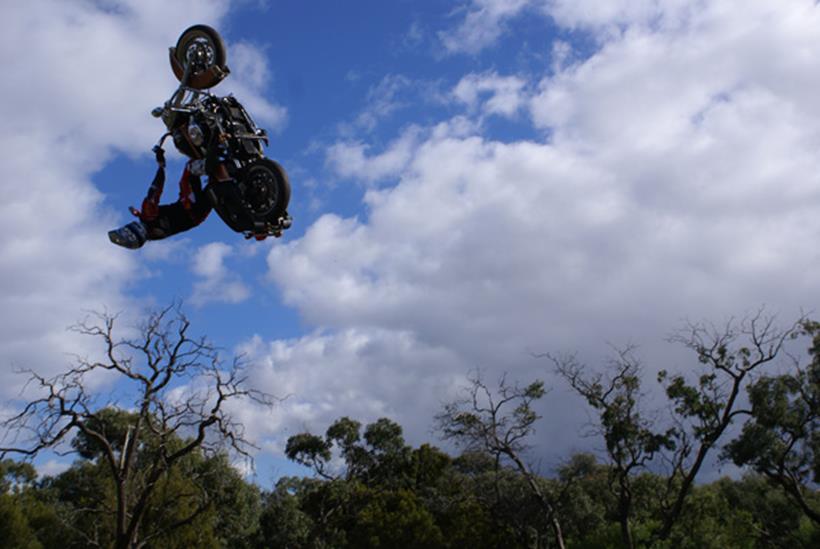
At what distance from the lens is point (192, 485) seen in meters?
29.6

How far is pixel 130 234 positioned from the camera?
9031mm

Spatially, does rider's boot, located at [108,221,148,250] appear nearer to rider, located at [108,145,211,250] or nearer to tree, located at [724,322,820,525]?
rider, located at [108,145,211,250]

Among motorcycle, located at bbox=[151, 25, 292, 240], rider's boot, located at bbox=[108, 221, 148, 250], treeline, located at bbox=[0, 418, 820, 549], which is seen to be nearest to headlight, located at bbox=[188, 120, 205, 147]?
motorcycle, located at bbox=[151, 25, 292, 240]

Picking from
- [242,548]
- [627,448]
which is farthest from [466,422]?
[242,548]

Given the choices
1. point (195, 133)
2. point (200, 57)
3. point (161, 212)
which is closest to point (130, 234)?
point (161, 212)

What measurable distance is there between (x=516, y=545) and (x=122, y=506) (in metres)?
21.5

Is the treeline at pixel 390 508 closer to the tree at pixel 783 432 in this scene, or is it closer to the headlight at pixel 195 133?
the tree at pixel 783 432

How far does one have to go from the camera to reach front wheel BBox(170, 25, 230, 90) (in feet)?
28.4

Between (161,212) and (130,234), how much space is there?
1.48 ft

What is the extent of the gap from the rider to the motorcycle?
0.27 m

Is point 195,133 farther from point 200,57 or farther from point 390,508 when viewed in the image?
point 390,508

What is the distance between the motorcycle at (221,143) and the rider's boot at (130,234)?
0.94 meters

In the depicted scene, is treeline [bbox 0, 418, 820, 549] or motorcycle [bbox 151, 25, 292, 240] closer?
motorcycle [bbox 151, 25, 292, 240]

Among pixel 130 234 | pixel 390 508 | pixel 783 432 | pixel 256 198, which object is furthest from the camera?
pixel 390 508
